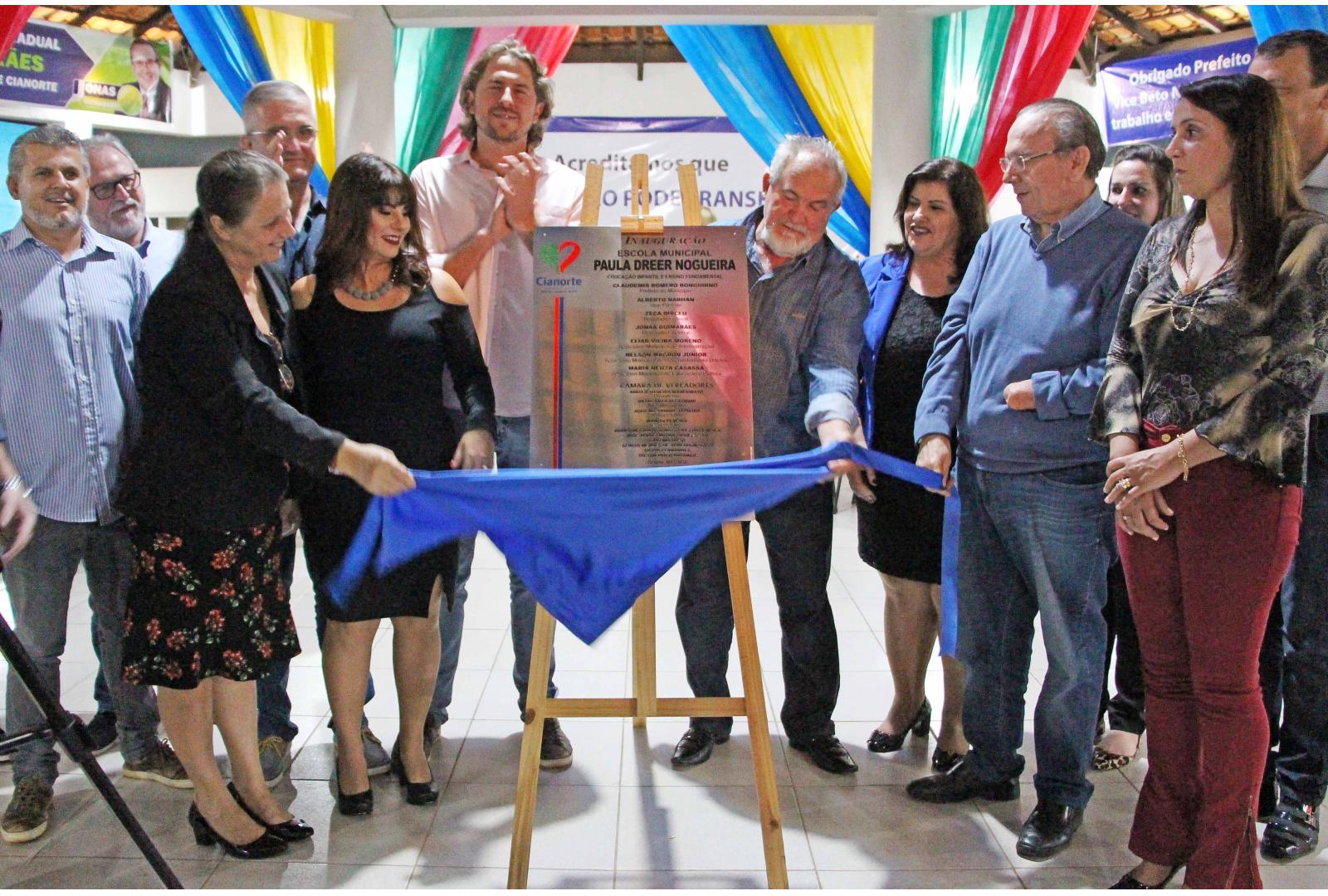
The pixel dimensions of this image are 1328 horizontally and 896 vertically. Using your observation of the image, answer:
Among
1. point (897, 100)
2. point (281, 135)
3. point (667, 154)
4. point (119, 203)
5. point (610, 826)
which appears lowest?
point (610, 826)

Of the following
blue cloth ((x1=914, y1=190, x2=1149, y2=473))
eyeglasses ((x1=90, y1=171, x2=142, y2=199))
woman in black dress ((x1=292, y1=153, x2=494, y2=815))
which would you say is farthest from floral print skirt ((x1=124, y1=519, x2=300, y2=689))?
blue cloth ((x1=914, y1=190, x2=1149, y2=473))

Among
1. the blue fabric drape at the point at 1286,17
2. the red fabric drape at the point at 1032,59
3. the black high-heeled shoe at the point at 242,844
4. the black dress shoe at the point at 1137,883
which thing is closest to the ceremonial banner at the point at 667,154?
the red fabric drape at the point at 1032,59

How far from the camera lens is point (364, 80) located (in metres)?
4.90

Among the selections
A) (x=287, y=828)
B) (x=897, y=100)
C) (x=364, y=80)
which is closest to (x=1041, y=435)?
(x=287, y=828)

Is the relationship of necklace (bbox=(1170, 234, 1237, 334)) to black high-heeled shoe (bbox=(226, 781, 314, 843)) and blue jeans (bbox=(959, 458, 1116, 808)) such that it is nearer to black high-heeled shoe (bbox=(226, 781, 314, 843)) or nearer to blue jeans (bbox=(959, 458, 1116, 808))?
blue jeans (bbox=(959, 458, 1116, 808))

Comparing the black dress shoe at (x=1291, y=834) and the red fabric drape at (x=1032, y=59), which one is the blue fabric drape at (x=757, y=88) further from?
the black dress shoe at (x=1291, y=834)

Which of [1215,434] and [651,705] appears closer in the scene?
[1215,434]

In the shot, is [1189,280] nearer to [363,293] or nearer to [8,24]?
[363,293]

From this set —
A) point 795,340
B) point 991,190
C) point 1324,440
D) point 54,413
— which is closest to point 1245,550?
point 1324,440

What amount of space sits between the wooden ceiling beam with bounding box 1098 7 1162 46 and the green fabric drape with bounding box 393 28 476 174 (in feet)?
19.2

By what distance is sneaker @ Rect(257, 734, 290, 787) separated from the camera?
2.64 meters

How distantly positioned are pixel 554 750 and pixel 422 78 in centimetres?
361

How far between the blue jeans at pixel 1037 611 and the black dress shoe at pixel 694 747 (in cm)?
68

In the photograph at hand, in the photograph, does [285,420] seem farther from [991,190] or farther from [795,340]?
[991,190]
